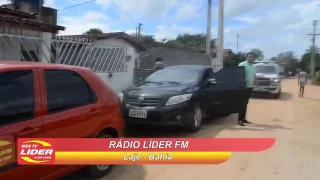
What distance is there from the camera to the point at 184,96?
669 cm

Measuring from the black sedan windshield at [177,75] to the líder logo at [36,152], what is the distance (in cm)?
461

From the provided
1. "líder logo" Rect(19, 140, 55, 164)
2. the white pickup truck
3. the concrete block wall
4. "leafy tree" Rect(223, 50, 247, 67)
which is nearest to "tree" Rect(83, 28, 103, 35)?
the concrete block wall

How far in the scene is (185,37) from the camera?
6894 cm

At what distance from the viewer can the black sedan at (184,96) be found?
21.1ft

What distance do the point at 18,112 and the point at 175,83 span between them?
15.3 feet

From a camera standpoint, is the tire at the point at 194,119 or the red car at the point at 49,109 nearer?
the red car at the point at 49,109

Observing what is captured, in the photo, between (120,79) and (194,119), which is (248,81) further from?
(120,79)

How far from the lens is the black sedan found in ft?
21.1

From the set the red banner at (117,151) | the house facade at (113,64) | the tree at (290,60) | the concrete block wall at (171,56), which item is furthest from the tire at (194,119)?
the tree at (290,60)

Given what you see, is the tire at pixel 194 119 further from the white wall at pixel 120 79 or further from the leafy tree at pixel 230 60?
the leafy tree at pixel 230 60

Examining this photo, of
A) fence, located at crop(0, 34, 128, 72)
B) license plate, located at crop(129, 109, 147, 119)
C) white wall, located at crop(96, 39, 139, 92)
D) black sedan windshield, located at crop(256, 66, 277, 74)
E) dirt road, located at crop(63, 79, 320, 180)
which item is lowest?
dirt road, located at crop(63, 79, 320, 180)

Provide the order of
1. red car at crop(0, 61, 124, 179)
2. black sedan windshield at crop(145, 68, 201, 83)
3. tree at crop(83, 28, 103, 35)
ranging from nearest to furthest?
red car at crop(0, 61, 124, 179) → black sedan windshield at crop(145, 68, 201, 83) → tree at crop(83, 28, 103, 35)

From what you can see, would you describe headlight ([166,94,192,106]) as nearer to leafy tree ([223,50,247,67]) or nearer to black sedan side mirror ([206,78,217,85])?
black sedan side mirror ([206,78,217,85])

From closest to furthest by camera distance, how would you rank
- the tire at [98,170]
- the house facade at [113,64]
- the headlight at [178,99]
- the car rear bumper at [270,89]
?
the tire at [98,170], the headlight at [178,99], the house facade at [113,64], the car rear bumper at [270,89]
